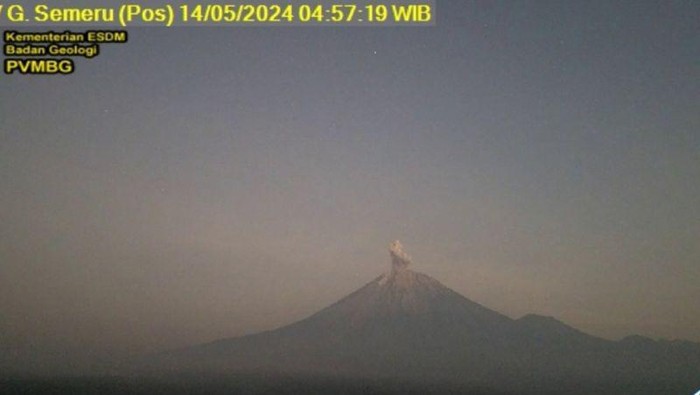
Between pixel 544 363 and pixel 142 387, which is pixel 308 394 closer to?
pixel 142 387

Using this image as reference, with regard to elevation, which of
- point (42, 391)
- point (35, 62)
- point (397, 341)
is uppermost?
point (397, 341)

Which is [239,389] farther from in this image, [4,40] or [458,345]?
[4,40]

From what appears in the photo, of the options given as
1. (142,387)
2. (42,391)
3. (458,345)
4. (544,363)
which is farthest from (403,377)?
(42,391)

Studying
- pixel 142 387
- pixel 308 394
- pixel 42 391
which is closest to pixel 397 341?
pixel 308 394

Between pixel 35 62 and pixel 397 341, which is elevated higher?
pixel 397 341

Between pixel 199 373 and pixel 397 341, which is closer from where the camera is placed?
pixel 199 373

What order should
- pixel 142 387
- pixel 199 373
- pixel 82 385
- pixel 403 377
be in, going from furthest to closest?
1. pixel 403 377
2. pixel 199 373
3. pixel 142 387
4. pixel 82 385

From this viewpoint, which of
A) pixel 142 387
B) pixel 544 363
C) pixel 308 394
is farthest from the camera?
pixel 544 363

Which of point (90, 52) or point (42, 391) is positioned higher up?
point (90, 52)

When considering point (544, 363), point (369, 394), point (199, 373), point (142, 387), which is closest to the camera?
point (369, 394)
